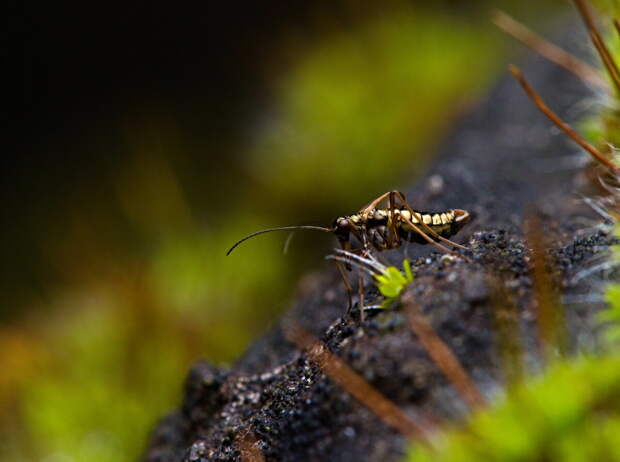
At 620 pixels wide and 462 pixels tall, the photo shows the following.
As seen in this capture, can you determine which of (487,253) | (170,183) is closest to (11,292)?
(170,183)

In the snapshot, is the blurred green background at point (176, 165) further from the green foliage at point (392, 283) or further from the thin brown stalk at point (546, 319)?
the thin brown stalk at point (546, 319)

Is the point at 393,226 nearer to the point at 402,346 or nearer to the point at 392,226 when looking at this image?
the point at 392,226

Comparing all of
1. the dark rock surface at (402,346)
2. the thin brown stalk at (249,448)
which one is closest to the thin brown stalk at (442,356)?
the dark rock surface at (402,346)

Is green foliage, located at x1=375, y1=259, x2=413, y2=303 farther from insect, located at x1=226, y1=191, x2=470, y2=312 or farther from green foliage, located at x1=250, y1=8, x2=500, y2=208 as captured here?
green foliage, located at x1=250, y1=8, x2=500, y2=208

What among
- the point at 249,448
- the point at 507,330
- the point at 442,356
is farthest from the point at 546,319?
the point at 249,448

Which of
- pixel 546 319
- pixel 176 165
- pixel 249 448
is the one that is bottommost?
pixel 546 319
